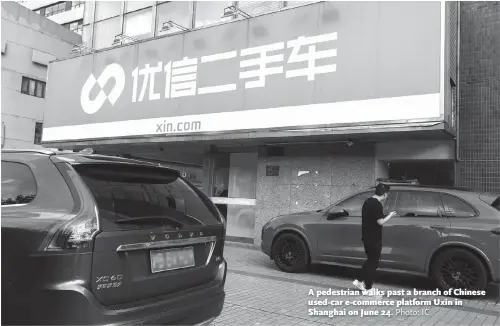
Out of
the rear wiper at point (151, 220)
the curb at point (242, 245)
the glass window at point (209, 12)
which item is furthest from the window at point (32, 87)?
the rear wiper at point (151, 220)

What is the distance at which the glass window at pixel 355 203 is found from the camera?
24.2ft

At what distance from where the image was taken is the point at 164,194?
3439mm

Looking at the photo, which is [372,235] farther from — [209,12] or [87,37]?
[87,37]

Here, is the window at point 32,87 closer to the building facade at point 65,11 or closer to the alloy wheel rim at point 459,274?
the building facade at point 65,11

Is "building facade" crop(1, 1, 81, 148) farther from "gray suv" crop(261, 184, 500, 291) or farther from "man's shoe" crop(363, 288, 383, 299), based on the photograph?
"man's shoe" crop(363, 288, 383, 299)

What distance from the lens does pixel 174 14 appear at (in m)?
13.1

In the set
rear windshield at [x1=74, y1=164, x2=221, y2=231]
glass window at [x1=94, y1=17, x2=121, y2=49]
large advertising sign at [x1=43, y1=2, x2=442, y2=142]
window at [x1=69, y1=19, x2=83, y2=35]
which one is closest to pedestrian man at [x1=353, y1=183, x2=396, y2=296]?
large advertising sign at [x1=43, y1=2, x2=442, y2=142]

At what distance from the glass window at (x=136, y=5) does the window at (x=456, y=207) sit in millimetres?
11118

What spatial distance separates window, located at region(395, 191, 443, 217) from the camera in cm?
672

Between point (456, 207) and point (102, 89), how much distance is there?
10.6m

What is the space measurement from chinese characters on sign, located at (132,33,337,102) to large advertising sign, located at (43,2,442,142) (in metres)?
0.03

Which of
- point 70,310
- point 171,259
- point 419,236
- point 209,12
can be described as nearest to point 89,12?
point 209,12

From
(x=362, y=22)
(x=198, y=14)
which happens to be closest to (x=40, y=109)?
(x=198, y=14)

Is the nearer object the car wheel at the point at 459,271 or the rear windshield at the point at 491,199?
the car wheel at the point at 459,271
